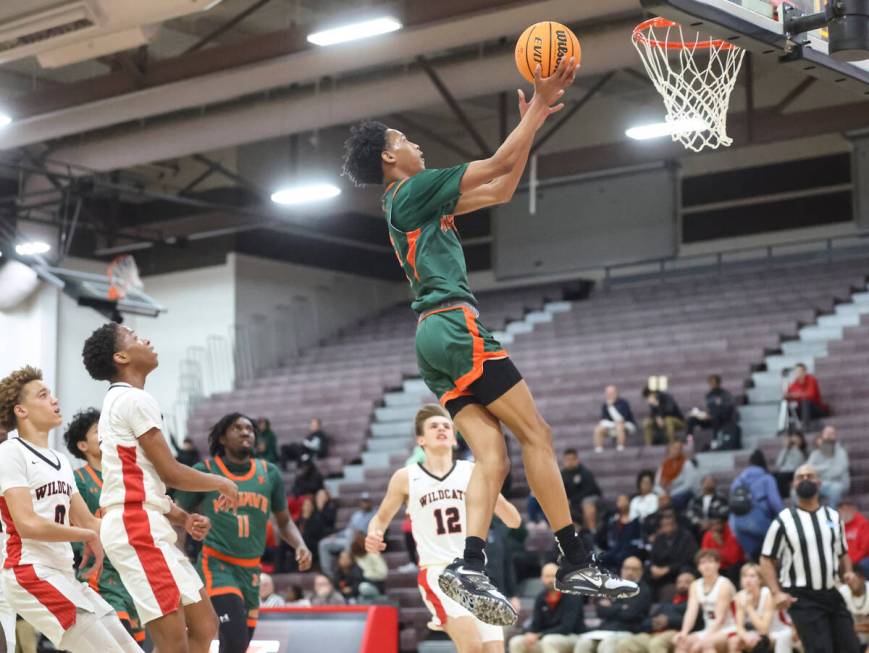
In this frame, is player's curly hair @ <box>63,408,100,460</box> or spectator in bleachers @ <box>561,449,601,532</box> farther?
spectator in bleachers @ <box>561,449,601,532</box>

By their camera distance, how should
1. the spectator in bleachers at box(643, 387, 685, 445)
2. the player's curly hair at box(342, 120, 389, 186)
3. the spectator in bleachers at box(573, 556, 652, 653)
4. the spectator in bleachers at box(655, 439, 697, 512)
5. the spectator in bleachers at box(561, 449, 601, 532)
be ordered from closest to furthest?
the player's curly hair at box(342, 120, 389, 186) < the spectator in bleachers at box(573, 556, 652, 653) < the spectator in bleachers at box(655, 439, 697, 512) < the spectator in bleachers at box(561, 449, 601, 532) < the spectator in bleachers at box(643, 387, 685, 445)

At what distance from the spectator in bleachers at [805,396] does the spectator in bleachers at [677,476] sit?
1632 millimetres

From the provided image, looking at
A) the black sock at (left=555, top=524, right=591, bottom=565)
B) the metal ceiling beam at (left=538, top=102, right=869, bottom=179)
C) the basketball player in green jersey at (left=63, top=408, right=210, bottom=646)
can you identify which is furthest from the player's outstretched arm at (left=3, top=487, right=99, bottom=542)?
the metal ceiling beam at (left=538, top=102, right=869, bottom=179)

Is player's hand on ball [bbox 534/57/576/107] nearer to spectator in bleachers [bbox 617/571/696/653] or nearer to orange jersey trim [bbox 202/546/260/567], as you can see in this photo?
orange jersey trim [bbox 202/546/260/567]

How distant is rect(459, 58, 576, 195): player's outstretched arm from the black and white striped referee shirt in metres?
6.22

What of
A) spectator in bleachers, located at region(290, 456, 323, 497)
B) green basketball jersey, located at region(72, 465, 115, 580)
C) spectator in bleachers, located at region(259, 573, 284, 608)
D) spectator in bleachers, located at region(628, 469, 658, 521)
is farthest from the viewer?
spectator in bleachers, located at region(290, 456, 323, 497)

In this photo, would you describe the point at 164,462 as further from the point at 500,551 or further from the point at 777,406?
the point at 777,406

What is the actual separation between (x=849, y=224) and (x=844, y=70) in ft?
57.9

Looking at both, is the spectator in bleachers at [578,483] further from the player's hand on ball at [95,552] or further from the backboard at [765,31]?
the backboard at [765,31]

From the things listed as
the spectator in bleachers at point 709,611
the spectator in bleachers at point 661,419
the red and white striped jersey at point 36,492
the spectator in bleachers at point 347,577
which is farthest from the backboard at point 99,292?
the red and white striped jersey at point 36,492

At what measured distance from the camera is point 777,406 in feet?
61.4

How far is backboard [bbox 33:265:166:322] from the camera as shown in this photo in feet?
69.7

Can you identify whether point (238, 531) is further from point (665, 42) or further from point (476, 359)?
point (665, 42)

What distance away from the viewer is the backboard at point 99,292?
69.7 ft
